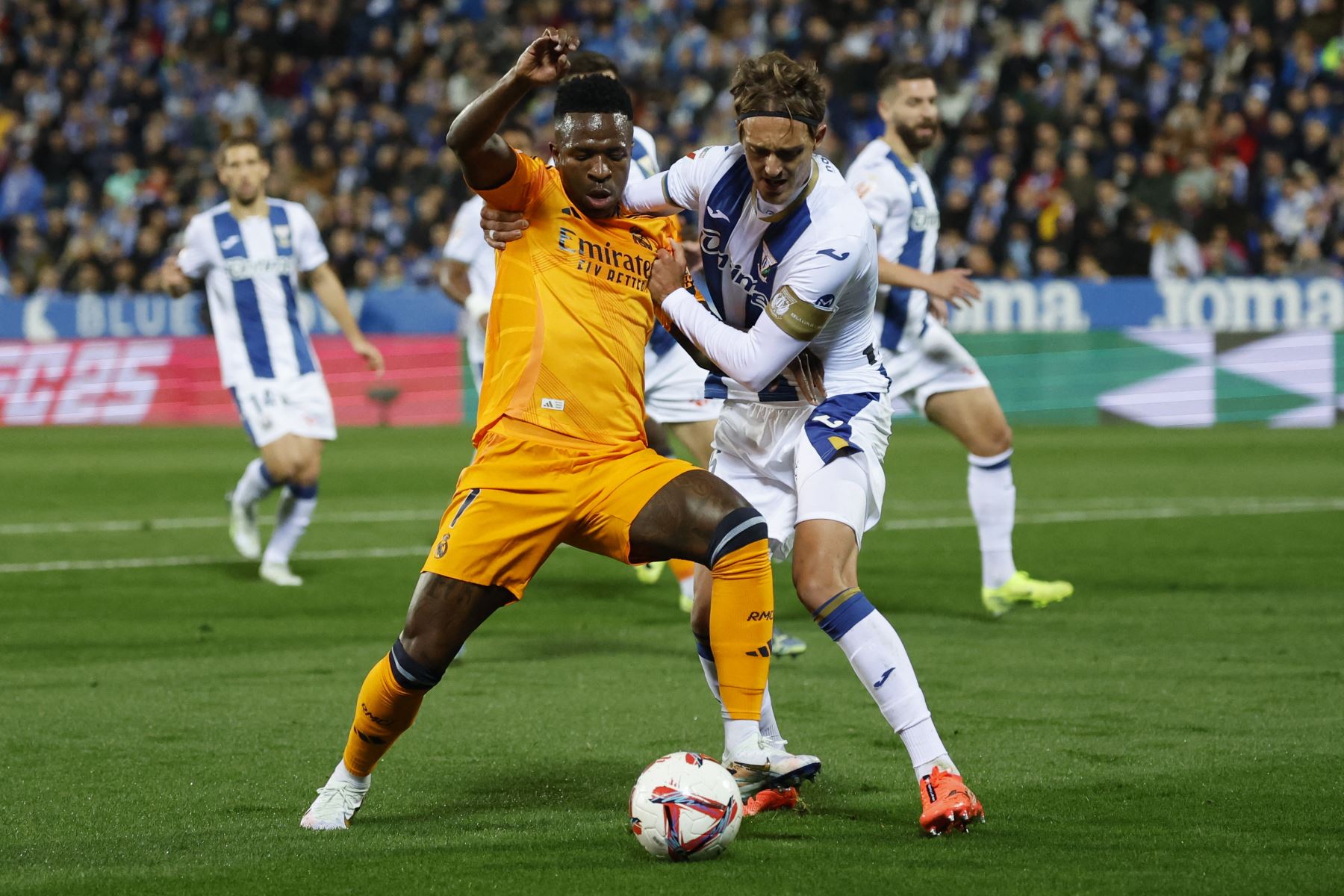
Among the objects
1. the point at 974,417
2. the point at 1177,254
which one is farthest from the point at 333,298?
the point at 1177,254

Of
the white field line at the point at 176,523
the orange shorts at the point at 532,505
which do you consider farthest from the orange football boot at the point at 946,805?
the white field line at the point at 176,523

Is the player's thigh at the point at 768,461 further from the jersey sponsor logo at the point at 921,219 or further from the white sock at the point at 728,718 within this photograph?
the jersey sponsor logo at the point at 921,219

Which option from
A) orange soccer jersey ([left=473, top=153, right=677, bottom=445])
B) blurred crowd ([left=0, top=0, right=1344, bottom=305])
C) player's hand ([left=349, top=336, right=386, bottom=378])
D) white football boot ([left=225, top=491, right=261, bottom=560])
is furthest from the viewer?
blurred crowd ([left=0, top=0, right=1344, bottom=305])

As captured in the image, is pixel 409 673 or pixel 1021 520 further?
pixel 1021 520

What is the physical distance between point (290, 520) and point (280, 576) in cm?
37

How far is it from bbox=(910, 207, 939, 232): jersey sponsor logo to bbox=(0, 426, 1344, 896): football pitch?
1.98 m

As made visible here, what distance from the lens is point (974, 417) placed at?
8734 millimetres

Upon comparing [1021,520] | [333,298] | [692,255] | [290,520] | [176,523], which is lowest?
[1021,520]

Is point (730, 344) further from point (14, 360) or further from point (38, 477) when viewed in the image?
point (14, 360)

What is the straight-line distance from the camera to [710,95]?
2378 centimetres

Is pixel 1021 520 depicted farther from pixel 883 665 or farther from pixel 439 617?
pixel 439 617

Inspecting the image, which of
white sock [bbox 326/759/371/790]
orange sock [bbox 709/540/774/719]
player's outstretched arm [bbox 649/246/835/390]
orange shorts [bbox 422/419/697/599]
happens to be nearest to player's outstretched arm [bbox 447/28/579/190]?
player's outstretched arm [bbox 649/246/835/390]

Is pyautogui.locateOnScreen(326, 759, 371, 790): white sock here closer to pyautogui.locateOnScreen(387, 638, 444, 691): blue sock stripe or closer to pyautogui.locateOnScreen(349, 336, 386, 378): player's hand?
pyautogui.locateOnScreen(387, 638, 444, 691): blue sock stripe

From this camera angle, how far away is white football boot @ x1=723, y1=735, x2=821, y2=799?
4875mm
